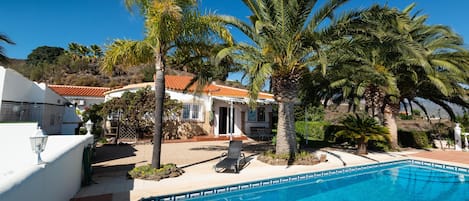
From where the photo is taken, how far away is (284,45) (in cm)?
1260

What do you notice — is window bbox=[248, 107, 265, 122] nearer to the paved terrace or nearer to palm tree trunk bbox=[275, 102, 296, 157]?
the paved terrace

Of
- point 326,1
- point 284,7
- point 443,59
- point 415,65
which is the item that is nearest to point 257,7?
point 284,7

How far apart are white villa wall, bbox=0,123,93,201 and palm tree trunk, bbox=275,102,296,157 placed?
364 inches

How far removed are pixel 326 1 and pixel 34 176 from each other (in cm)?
1301

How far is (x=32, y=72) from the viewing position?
204ft

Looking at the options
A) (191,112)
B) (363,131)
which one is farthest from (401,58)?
(191,112)

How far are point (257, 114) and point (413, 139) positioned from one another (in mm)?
15366

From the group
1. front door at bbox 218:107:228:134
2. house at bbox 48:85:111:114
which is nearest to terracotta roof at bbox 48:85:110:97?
house at bbox 48:85:111:114

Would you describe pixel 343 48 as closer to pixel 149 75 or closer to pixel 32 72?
pixel 149 75

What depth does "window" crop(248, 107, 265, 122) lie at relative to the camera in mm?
29672

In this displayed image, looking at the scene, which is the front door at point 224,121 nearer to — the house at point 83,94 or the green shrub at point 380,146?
the green shrub at point 380,146

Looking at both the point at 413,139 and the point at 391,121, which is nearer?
the point at 391,121

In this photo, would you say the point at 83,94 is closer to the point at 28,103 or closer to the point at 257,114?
the point at 257,114

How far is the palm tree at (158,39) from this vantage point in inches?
378
